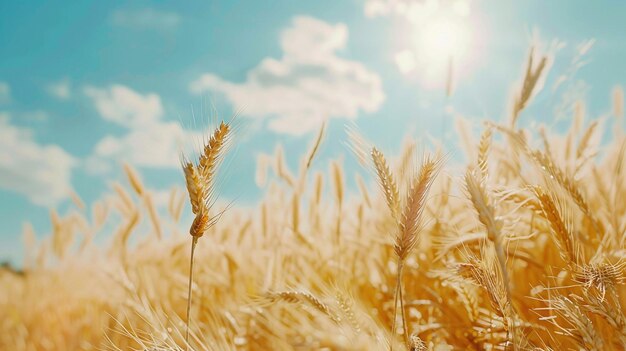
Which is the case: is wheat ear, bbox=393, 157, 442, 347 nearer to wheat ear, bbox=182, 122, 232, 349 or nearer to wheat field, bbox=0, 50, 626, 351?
wheat field, bbox=0, 50, 626, 351

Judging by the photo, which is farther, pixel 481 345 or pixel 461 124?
pixel 461 124

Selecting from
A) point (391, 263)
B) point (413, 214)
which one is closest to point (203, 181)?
point (413, 214)

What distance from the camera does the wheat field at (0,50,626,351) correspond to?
0.83 metres

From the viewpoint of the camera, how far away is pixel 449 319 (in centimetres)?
132

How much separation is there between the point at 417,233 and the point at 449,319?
0.61 m

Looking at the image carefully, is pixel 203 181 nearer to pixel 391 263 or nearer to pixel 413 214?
pixel 413 214

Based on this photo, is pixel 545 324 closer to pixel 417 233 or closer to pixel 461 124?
pixel 417 233

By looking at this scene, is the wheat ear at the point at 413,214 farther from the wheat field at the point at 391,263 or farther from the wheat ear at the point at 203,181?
the wheat ear at the point at 203,181

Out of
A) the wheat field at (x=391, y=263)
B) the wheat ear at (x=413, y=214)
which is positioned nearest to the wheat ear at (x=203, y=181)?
the wheat field at (x=391, y=263)

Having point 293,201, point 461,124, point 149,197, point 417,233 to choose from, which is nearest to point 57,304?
point 149,197

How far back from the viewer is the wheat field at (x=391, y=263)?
2.71 ft

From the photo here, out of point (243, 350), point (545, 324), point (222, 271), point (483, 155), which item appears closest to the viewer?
point (483, 155)

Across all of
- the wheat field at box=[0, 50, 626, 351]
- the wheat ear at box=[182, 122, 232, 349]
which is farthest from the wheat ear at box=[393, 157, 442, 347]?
the wheat ear at box=[182, 122, 232, 349]

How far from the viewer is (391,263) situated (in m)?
1.78
